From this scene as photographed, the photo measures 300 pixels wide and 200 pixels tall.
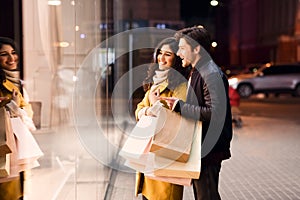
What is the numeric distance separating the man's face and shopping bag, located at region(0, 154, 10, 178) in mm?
1412

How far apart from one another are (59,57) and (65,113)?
4.38 ft

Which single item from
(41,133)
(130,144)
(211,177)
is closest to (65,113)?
(41,133)

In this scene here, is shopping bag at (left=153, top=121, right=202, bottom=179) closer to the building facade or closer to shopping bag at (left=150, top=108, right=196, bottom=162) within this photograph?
shopping bag at (left=150, top=108, right=196, bottom=162)

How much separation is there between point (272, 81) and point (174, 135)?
20725 mm

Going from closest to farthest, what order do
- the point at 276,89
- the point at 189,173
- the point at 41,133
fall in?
the point at 189,173, the point at 41,133, the point at 276,89

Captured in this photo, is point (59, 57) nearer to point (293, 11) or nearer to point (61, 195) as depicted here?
point (61, 195)

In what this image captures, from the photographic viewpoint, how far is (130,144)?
3.90m

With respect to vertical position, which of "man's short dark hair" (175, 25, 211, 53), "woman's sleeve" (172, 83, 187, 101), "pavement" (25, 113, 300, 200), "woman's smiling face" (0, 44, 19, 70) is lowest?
"pavement" (25, 113, 300, 200)

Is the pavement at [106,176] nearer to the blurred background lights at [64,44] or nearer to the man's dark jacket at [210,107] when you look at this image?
the blurred background lights at [64,44]

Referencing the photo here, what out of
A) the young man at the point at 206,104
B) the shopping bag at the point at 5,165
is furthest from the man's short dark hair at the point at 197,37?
the shopping bag at the point at 5,165

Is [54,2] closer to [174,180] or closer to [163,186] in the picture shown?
[163,186]

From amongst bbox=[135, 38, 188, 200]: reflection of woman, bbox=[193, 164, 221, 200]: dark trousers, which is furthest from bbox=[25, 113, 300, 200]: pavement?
bbox=[193, 164, 221, 200]: dark trousers

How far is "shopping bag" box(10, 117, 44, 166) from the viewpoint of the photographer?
357 cm

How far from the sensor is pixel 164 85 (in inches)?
151
